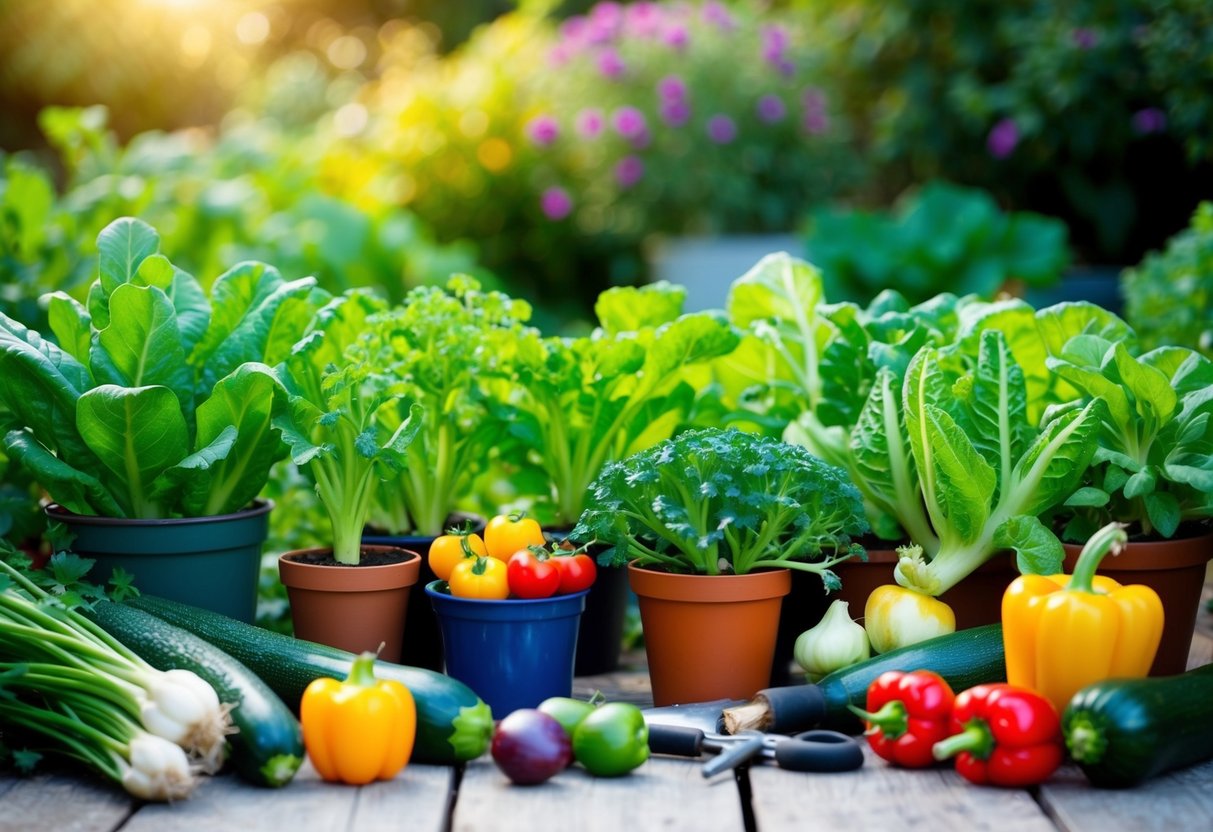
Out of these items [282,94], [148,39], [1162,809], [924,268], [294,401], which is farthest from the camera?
[148,39]

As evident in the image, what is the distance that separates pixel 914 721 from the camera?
2.15m

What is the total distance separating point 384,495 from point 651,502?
705mm

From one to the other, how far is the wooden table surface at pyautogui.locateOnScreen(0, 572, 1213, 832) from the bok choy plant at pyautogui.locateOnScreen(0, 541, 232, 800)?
62 mm

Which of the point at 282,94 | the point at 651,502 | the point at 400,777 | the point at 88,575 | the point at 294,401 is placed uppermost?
the point at 282,94

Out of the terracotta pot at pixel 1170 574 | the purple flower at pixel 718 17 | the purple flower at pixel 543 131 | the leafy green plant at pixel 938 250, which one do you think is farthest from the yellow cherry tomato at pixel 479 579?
the purple flower at pixel 718 17

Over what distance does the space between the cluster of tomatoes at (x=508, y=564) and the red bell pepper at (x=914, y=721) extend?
62 centimetres

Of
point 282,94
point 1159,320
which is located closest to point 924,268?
point 1159,320

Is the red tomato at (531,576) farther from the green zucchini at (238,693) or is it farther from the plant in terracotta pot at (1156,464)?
the plant in terracotta pot at (1156,464)

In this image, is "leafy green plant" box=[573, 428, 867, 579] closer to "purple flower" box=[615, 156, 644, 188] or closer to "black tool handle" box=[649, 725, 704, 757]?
"black tool handle" box=[649, 725, 704, 757]

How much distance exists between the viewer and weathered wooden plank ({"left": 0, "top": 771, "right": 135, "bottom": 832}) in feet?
6.42

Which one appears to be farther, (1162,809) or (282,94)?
(282,94)

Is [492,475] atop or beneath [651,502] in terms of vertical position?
beneath

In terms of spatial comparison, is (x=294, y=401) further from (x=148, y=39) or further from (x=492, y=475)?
(x=148, y=39)

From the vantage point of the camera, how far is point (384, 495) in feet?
9.36
